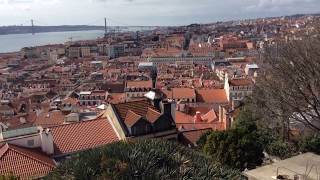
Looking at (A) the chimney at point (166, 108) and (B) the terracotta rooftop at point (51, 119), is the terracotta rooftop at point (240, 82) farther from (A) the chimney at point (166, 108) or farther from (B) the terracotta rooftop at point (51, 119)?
Answer: (A) the chimney at point (166, 108)

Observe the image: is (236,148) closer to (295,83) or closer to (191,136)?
(295,83)

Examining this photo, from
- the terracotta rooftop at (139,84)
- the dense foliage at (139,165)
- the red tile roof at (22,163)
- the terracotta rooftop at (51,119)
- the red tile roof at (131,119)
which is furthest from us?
the terracotta rooftop at (139,84)

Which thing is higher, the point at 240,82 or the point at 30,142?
the point at 30,142

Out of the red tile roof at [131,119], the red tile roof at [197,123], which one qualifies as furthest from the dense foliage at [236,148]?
the red tile roof at [197,123]

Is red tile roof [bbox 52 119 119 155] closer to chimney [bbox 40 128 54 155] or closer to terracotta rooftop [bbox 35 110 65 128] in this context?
chimney [bbox 40 128 54 155]

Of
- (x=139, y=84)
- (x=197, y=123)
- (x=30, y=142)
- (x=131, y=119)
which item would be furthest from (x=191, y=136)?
(x=139, y=84)

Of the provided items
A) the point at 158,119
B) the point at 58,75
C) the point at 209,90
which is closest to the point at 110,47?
the point at 58,75

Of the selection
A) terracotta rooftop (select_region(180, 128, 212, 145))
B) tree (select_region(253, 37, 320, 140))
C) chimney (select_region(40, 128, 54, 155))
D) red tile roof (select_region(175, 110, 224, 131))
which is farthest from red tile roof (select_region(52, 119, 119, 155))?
red tile roof (select_region(175, 110, 224, 131))
